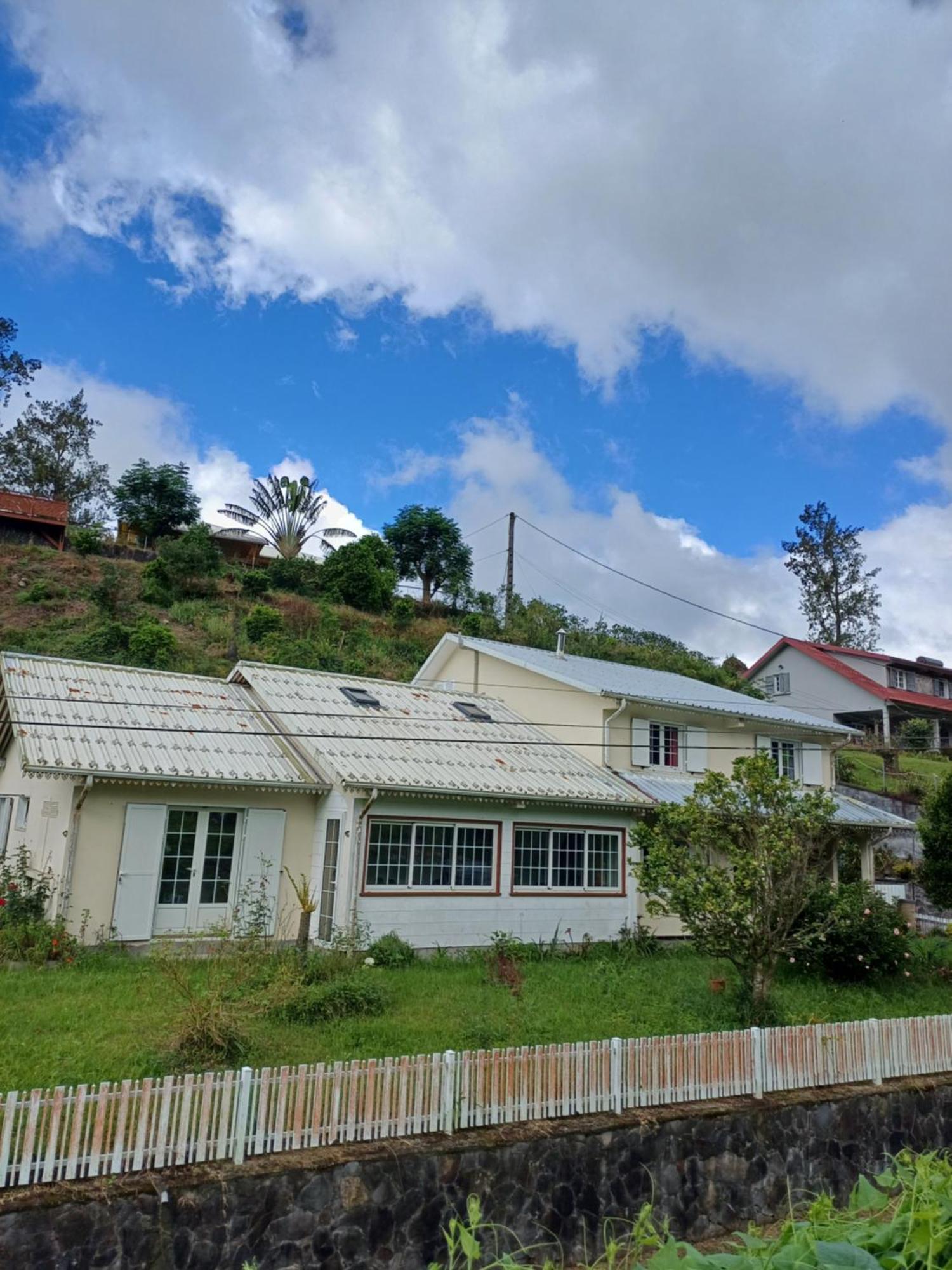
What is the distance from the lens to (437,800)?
15898 mm

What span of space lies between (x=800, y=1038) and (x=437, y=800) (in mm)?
7972

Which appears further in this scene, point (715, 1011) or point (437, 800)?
point (437, 800)

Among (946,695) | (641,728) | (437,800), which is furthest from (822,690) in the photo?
(437,800)

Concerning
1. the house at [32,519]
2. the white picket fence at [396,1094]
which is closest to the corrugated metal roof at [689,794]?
the white picket fence at [396,1094]

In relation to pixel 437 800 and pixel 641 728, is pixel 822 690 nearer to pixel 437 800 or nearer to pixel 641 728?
pixel 641 728

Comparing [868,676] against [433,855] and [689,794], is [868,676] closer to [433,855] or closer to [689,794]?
[689,794]

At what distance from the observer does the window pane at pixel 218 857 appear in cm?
1463

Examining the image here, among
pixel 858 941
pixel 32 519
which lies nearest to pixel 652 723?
pixel 858 941

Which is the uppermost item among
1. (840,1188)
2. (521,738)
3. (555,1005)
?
(521,738)

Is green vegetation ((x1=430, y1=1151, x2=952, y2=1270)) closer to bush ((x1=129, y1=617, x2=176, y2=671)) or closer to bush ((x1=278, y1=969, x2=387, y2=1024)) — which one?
bush ((x1=278, y1=969, x2=387, y2=1024))

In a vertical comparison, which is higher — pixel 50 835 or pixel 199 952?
pixel 50 835

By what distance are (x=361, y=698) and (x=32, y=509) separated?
33750mm

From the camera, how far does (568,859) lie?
17391mm

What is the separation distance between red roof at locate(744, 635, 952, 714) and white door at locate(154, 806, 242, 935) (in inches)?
1243
